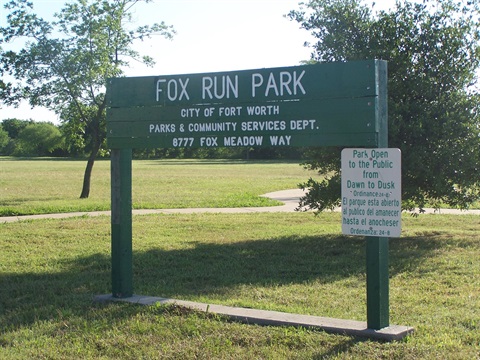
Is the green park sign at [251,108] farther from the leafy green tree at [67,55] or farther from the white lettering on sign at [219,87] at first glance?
the leafy green tree at [67,55]

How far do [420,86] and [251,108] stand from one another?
4971 millimetres

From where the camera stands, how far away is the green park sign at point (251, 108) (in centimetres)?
582

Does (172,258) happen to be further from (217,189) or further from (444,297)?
(217,189)

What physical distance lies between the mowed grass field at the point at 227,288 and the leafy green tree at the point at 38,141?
106502 millimetres

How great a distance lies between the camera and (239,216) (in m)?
15.9

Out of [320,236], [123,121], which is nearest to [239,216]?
[320,236]

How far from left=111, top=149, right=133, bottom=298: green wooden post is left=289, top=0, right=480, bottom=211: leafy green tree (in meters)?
4.59

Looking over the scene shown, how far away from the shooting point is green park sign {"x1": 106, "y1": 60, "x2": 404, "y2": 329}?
572 cm

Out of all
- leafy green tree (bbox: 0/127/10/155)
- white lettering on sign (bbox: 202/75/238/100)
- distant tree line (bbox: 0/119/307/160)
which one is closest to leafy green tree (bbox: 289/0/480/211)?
white lettering on sign (bbox: 202/75/238/100)

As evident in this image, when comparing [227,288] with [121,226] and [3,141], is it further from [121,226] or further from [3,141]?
[3,141]

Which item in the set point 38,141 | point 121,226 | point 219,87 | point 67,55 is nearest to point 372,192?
point 219,87

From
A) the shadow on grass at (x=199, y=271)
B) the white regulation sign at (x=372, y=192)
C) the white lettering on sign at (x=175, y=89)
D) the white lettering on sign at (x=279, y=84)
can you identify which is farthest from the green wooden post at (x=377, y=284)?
the shadow on grass at (x=199, y=271)

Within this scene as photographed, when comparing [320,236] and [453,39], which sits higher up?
[453,39]

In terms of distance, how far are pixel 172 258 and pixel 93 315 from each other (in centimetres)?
359
